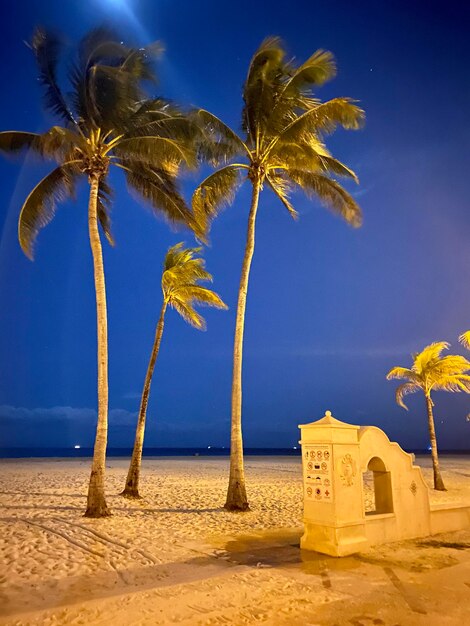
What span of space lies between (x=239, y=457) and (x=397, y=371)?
907 cm

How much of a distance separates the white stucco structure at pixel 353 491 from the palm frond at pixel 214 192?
7.87 m

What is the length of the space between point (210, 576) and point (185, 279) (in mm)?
11542

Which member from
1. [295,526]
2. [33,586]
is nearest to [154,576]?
[33,586]

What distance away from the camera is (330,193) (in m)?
15.1

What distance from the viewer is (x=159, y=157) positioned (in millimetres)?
12781

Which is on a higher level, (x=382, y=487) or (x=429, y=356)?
(x=429, y=356)

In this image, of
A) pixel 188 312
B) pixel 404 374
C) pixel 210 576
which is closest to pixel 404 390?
pixel 404 374

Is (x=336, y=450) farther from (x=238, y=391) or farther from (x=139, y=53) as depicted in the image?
(x=139, y=53)

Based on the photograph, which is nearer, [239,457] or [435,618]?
[435,618]

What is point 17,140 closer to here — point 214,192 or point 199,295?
point 214,192

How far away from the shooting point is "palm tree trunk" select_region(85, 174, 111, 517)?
38.5 feet

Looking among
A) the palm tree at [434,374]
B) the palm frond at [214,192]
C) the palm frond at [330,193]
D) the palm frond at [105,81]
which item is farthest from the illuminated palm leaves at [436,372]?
the palm frond at [105,81]

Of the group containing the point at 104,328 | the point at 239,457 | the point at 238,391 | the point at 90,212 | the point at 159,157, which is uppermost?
the point at 159,157

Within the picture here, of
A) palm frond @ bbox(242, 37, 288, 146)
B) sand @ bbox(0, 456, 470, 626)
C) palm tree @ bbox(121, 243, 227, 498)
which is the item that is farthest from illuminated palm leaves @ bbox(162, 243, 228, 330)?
sand @ bbox(0, 456, 470, 626)
